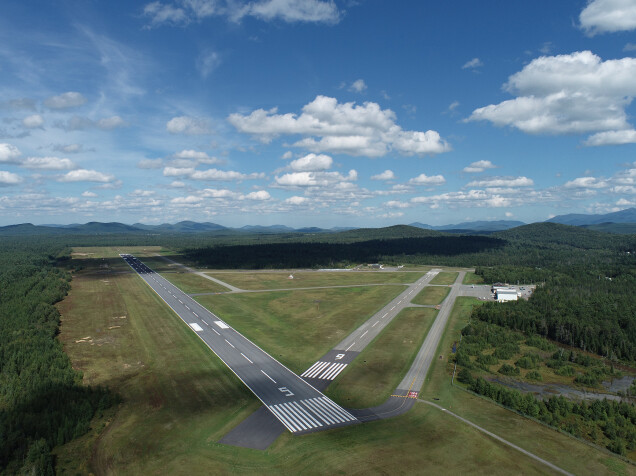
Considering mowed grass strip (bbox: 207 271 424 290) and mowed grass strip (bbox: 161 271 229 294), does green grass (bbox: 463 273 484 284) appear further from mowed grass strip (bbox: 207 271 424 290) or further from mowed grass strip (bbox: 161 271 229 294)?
mowed grass strip (bbox: 161 271 229 294)

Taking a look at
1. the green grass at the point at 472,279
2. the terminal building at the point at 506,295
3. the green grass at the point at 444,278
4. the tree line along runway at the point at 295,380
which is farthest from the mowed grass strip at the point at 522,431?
the green grass at the point at 472,279

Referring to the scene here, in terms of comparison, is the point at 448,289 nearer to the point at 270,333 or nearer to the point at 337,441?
the point at 270,333

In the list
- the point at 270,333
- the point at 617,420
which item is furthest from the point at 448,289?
the point at 617,420

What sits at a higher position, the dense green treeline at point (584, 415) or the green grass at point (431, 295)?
the green grass at point (431, 295)

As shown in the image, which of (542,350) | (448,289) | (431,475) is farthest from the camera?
(448,289)

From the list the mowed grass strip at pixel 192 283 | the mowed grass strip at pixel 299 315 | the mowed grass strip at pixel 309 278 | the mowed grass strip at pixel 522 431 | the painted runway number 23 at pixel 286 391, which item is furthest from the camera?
the mowed grass strip at pixel 309 278

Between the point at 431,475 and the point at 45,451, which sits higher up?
the point at 45,451

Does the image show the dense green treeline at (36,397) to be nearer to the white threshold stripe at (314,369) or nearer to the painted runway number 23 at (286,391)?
the painted runway number 23 at (286,391)
